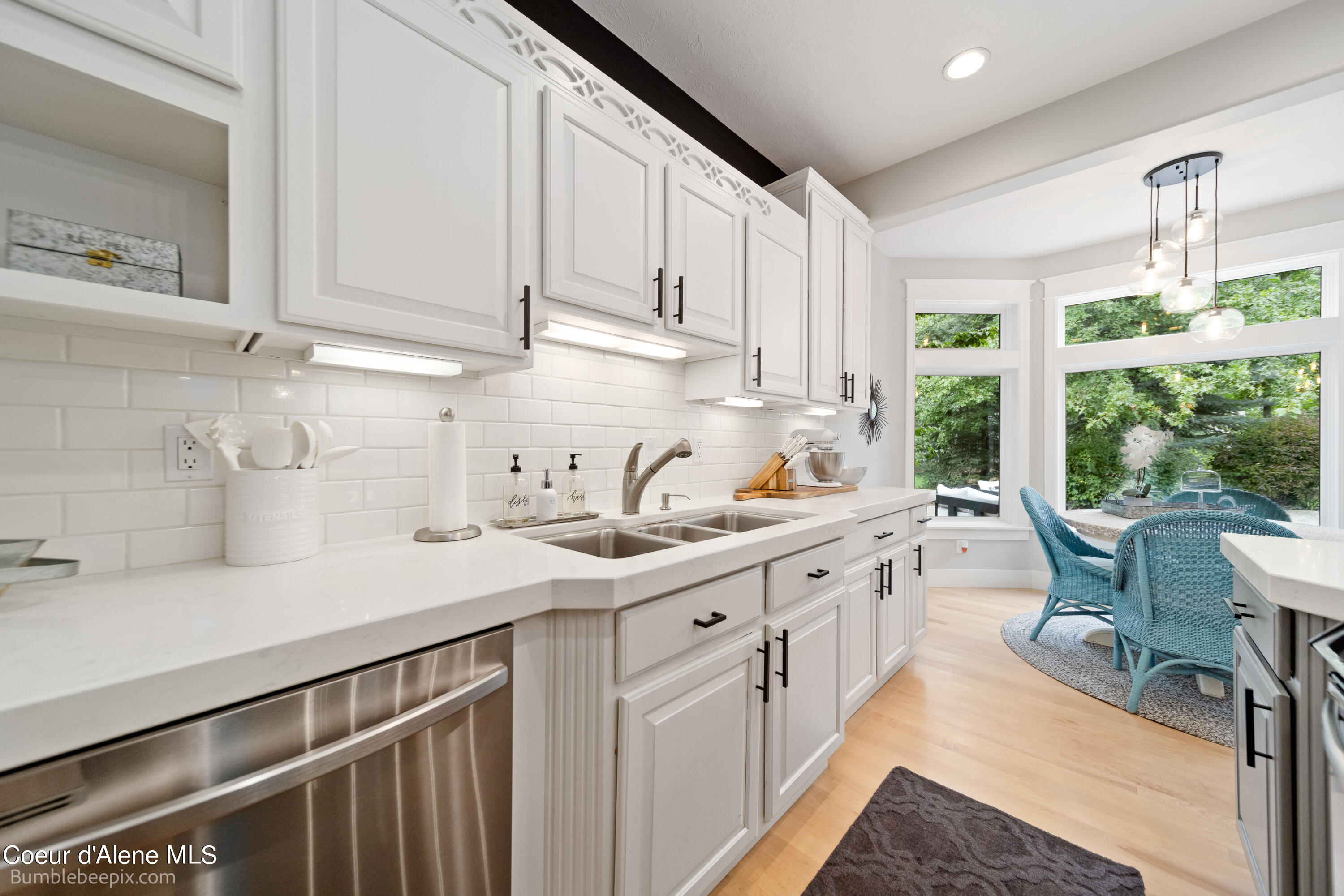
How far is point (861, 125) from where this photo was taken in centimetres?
257

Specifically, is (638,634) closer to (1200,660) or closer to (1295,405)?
(1200,660)

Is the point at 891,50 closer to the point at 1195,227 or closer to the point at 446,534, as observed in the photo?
the point at 1195,227

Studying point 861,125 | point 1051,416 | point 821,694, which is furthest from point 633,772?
point 1051,416

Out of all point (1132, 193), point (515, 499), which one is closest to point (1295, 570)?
point (515, 499)

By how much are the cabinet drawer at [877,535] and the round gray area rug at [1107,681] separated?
117cm

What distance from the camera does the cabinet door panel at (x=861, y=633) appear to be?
6.68 ft

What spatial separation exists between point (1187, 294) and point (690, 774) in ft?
11.2

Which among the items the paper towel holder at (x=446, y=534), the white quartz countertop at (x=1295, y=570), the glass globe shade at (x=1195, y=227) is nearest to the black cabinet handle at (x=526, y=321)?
the paper towel holder at (x=446, y=534)

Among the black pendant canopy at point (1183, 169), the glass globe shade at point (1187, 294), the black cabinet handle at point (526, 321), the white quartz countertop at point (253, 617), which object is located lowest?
the white quartz countertop at point (253, 617)

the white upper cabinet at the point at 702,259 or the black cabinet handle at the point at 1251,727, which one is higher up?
the white upper cabinet at the point at 702,259

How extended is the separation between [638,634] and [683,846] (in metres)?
0.58

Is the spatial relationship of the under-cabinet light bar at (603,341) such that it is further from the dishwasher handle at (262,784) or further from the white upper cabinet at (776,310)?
the dishwasher handle at (262,784)

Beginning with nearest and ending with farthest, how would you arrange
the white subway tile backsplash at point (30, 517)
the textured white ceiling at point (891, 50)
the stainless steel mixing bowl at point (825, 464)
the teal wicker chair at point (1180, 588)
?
the white subway tile backsplash at point (30, 517), the textured white ceiling at point (891, 50), the teal wicker chair at point (1180, 588), the stainless steel mixing bowl at point (825, 464)

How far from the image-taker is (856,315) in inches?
117
